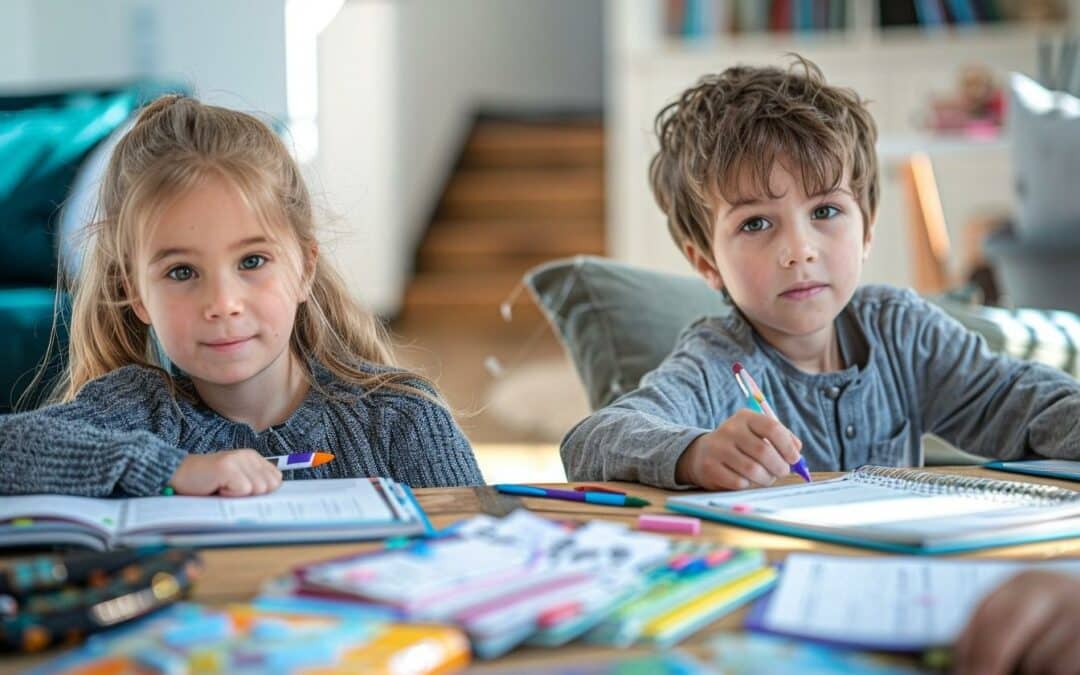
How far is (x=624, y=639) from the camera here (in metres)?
0.61

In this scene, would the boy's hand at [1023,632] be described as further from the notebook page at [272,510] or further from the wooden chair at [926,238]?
the wooden chair at [926,238]

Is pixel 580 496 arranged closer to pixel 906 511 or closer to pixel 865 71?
pixel 906 511

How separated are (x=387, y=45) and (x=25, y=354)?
3183 mm

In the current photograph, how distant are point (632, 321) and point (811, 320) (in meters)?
0.51

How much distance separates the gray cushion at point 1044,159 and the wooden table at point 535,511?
1707mm

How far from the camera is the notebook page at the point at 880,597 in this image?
604mm

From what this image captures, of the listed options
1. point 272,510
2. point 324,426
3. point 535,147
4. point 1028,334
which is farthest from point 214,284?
point 535,147

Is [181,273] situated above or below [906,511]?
above

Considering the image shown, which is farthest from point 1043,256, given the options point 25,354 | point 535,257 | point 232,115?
point 535,257

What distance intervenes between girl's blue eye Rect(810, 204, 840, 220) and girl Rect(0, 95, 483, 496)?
43 cm

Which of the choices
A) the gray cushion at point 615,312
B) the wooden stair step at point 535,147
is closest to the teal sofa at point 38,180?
the gray cushion at point 615,312

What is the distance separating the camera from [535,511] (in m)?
0.93

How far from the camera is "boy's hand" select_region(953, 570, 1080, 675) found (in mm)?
562

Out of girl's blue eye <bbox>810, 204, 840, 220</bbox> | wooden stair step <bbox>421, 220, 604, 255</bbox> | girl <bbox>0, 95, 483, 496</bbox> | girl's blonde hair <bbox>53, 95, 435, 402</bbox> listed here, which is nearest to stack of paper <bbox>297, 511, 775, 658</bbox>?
girl <bbox>0, 95, 483, 496</bbox>
